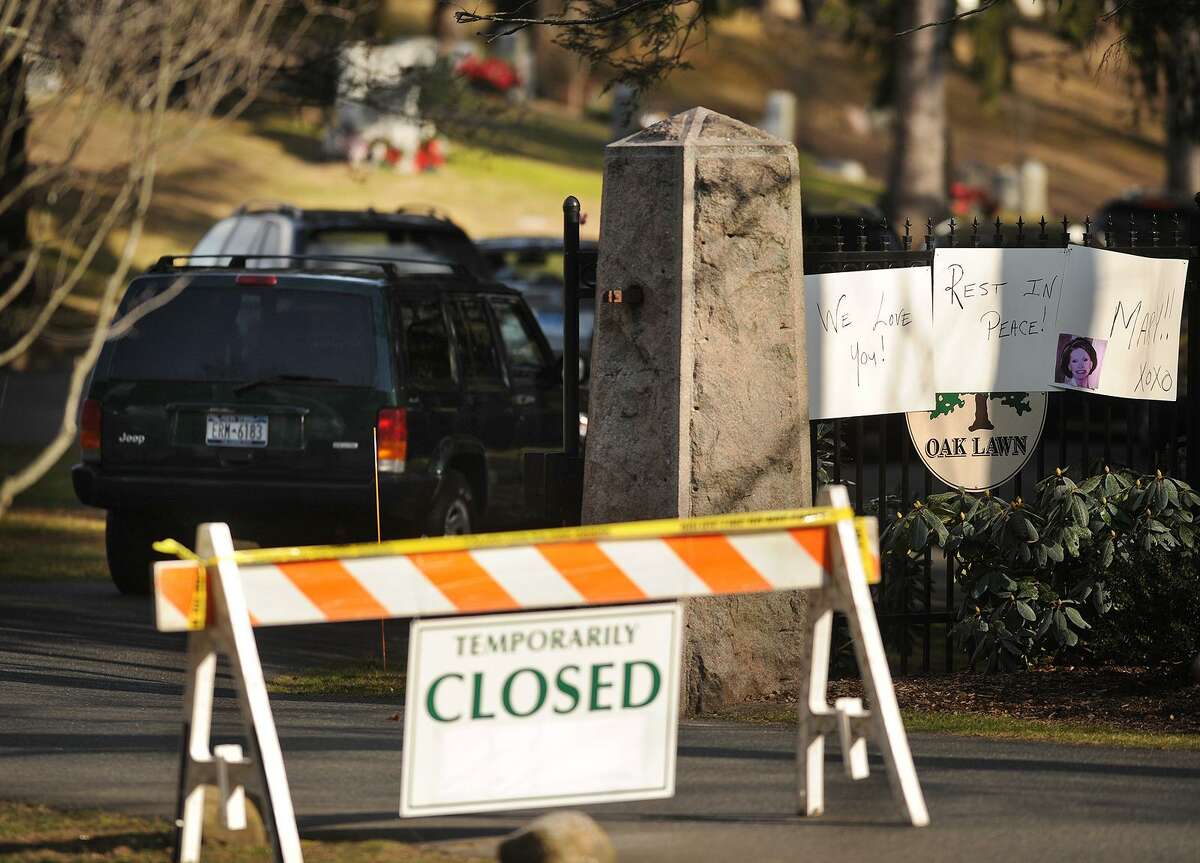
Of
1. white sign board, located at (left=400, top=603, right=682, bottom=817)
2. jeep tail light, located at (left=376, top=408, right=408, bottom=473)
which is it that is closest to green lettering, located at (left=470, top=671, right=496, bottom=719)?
white sign board, located at (left=400, top=603, right=682, bottom=817)

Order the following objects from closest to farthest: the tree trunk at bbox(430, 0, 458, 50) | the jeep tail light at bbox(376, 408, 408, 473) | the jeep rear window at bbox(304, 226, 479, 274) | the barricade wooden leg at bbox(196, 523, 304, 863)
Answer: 1. the barricade wooden leg at bbox(196, 523, 304, 863)
2. the jeep tail light at bbox(376, 408, 408, 473)
3. the jeep rear window at bbox(304, 226, 479, 274)
4. the tree trunk at bbox(430, 0, 458, 50)

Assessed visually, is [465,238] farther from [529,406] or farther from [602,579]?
[602,579]

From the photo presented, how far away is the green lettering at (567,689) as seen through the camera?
5391 mm

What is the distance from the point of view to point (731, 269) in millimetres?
7859

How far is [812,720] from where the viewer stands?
19.3ft

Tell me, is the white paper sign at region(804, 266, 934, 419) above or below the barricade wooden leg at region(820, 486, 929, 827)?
above

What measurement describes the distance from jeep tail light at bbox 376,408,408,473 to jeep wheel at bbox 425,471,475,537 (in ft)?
1.40

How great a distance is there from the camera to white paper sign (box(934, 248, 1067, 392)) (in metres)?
8.83

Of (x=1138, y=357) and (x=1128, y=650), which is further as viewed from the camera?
(x=1138, y=357)

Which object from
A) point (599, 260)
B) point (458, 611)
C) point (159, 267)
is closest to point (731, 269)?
point (599, 260)

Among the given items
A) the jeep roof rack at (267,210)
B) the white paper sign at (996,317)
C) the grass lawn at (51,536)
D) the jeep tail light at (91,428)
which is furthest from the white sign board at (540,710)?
the jeep roof rack at (267,210)

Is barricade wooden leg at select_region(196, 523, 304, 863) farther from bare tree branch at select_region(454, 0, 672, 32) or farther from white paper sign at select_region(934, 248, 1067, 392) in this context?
white paper sign at select_region(934, 248, 1067, 392)

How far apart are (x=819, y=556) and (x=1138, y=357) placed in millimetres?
4027

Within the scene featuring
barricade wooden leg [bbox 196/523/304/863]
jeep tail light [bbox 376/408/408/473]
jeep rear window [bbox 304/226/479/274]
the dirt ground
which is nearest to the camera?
barricade wooden leg [bbox 196/523/304/863]
